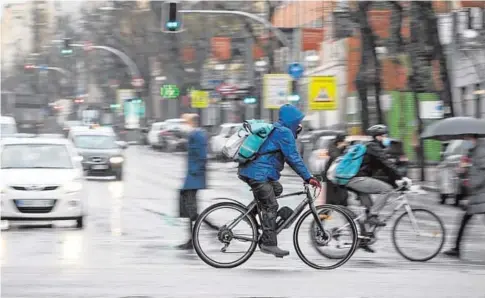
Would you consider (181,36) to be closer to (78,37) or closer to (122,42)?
(122,42)

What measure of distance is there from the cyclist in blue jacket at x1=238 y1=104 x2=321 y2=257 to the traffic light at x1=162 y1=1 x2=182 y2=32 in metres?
20.4

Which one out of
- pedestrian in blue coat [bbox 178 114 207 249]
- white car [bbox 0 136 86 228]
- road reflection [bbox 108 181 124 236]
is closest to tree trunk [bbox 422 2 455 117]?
road reflection [bbox 108 181 124 236]

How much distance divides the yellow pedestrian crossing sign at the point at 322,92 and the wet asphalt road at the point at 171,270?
13.1 meters

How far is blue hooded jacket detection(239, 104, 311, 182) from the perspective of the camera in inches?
473

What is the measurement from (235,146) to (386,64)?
3291 cm

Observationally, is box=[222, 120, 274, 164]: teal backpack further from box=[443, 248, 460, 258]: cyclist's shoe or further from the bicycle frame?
box=[443, 248, 460, 258]: cyclist's shoe

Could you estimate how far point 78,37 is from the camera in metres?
91.1

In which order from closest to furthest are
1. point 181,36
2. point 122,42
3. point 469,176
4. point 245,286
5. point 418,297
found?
point 418,297
point 245,286
point 469,176
point 181,36
point 122,42

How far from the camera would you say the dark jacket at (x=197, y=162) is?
1496 cm

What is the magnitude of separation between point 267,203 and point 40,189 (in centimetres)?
672

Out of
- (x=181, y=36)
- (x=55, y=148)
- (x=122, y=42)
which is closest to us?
(x=55, y=148)

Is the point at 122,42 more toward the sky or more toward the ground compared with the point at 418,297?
more toward the sky

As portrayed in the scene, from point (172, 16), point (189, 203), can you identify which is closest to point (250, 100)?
point (172, 16)

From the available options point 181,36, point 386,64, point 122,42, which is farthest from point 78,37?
point 386,64
